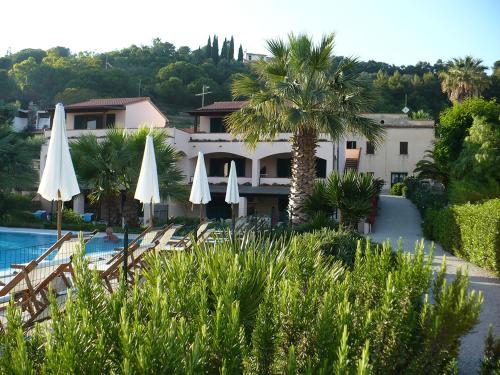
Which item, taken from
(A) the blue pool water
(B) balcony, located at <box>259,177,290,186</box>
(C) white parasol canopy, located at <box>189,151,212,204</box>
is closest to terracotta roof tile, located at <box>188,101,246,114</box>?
(B) balcony, located at <box>259,177,290,186</box>

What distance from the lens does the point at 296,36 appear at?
16.6 meters

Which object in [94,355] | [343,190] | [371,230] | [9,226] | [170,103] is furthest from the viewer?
[170,103]

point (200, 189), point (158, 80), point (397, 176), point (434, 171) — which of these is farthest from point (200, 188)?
point (158, 80)

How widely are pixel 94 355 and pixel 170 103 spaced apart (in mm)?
60046

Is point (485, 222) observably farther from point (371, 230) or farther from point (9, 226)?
point (9, 226)

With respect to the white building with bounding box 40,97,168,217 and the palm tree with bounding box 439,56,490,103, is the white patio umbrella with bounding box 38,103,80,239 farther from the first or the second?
the palm tree with bounding box 439,56,490,103

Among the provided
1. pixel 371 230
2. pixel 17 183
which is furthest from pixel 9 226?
pixel 371 230

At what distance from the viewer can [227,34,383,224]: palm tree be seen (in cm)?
1625

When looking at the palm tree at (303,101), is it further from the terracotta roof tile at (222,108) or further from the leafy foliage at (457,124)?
the terracotta roof tile at (222,108)

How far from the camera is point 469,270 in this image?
42.8 ft

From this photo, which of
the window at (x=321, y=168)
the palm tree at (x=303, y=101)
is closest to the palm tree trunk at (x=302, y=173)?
the palm tree at (x=303, y=101)

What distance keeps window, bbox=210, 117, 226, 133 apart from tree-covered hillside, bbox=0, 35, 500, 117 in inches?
733

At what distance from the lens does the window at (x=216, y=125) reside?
3306 cm

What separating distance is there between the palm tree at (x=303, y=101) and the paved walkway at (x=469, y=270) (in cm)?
420
